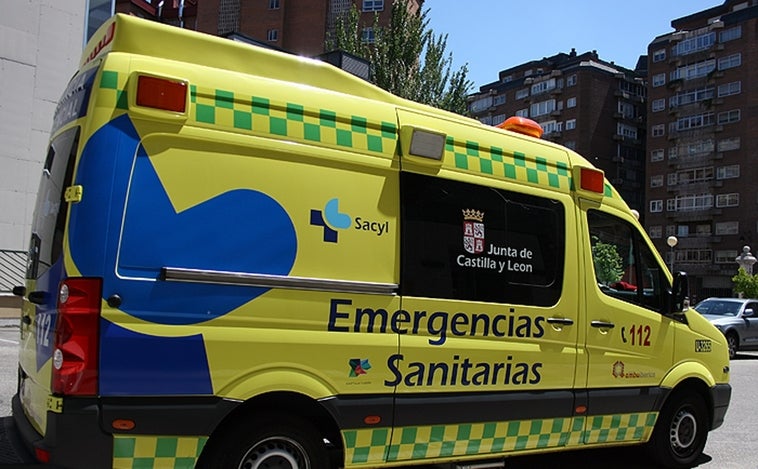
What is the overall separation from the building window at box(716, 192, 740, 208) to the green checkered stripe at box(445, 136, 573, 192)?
72.0 metres

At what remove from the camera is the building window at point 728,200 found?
6931 cm

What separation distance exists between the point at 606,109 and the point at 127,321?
3437 inches

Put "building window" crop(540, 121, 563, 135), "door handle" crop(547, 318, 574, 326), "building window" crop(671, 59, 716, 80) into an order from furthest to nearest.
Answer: "building window" crop(540, 121, 563, 135)
"building window" crop(671, 59, 716, 80)
"door handle" crop(547, 318, 574, 326)

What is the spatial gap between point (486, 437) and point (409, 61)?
23.8 meters

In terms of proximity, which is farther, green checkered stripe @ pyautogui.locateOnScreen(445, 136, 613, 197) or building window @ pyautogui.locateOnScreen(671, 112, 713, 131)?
building window @ pyautogui.locateOnScreen(671, 112, 713, 131)

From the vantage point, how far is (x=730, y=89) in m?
70.9

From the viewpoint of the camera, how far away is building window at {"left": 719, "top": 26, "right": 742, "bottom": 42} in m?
70.1

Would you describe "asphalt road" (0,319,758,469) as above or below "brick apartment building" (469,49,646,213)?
below

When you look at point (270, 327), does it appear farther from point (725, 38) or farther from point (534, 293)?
point (725, 38)

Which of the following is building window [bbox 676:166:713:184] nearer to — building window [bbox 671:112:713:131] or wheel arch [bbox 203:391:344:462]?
building window [bbox 671:112:713:131]

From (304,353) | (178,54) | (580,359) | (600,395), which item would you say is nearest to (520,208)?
(580,359)

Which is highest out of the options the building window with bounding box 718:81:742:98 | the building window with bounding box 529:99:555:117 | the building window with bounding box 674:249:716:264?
the building window with bounding box 529:99:555:117

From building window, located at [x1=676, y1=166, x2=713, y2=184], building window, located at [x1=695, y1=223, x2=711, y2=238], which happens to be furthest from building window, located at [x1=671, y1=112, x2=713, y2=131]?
building window, located at [x1=695, y1=223, x2=711, y2=238]

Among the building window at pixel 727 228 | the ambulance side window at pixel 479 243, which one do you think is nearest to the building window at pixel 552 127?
the building window at pixel 727 228
